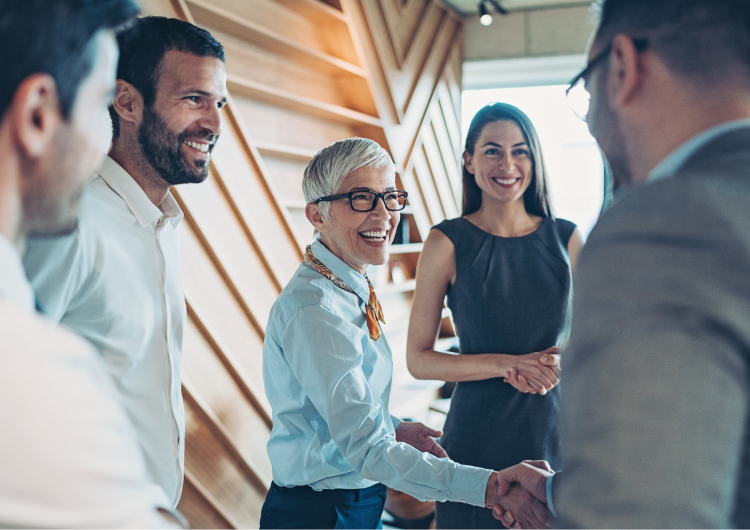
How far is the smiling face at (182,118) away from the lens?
157 centimetres

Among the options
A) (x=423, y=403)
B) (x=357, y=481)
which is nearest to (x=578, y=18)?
(x=423, y=403)

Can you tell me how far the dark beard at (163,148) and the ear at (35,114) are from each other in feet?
3.22

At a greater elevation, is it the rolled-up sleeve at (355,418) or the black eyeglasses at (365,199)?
the black eyeglasses at (365,199)

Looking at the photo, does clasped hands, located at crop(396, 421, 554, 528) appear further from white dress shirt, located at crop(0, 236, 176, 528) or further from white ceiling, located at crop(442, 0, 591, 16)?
white ceiling, located at crop(442, 0, 591, 16)

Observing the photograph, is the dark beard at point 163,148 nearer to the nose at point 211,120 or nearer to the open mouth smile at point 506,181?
the nose at point 211,120

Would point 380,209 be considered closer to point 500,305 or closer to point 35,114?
point 500,305

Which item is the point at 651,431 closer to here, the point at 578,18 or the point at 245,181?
the point at 245,181

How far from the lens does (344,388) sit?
139 cm

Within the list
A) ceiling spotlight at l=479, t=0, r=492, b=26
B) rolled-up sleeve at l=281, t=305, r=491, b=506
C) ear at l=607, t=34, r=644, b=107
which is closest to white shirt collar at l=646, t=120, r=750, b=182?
ear at l=607, t=34, r=644, b=107

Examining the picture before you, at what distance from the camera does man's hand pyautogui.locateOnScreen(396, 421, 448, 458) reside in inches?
68.6

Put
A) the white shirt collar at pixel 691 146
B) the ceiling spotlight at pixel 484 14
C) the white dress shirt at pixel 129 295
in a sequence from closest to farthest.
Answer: the white shirt collar at pixel 691 146 → the white dress shirt at pixel 129 295 → the ceiling spotlight at pixel 484 14

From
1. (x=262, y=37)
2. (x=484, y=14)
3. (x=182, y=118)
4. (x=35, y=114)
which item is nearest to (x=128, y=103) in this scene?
(x=182, y=118)

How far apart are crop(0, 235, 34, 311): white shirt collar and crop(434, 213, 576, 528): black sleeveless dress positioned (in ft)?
5.16

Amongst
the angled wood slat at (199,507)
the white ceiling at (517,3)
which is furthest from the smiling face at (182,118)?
the white ceiling at (517,3)
